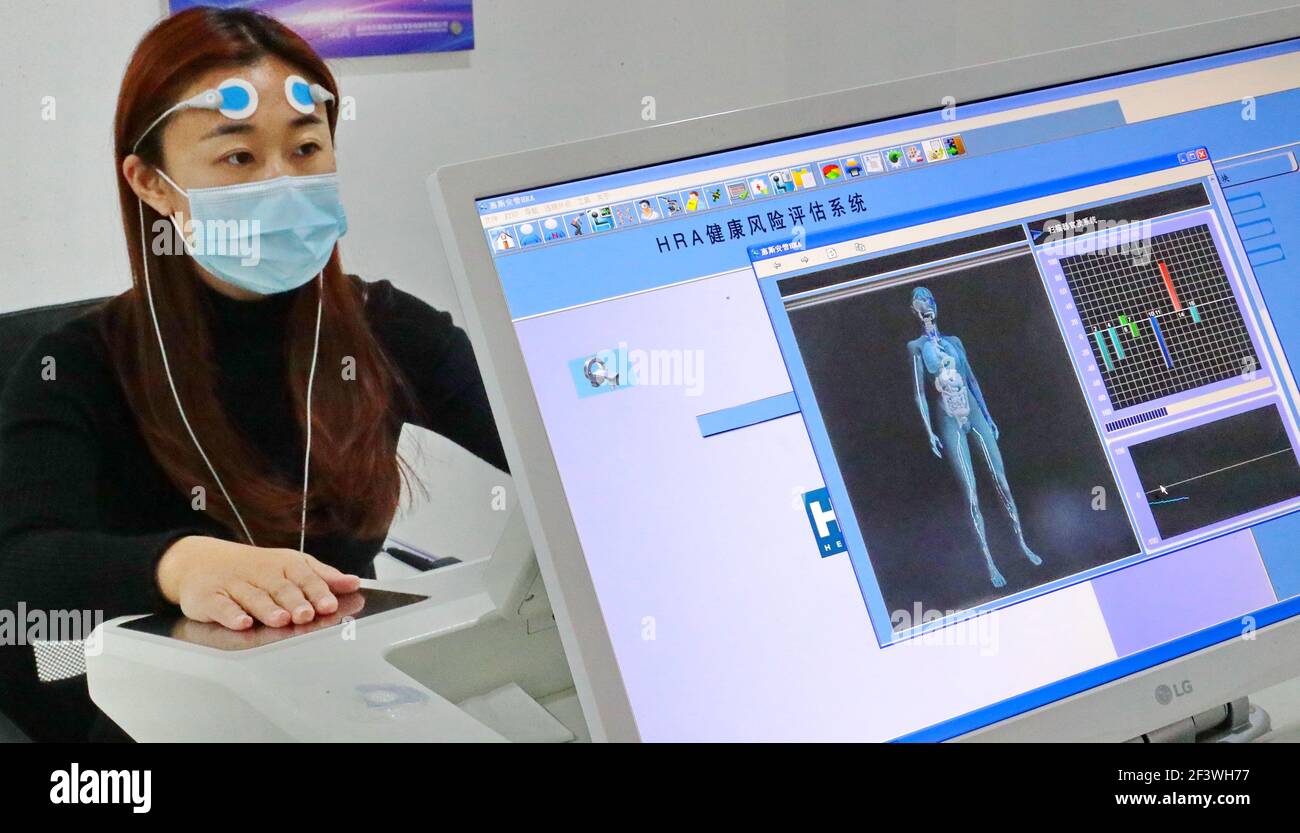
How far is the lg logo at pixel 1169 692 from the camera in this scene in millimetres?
548

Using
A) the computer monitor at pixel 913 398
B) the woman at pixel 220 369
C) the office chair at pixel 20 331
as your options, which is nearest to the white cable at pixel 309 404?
the woman at pixel 220 369

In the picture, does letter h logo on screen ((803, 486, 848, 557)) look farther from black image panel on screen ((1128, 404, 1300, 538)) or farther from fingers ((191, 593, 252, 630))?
fingers ((191, 593, 252, 630))

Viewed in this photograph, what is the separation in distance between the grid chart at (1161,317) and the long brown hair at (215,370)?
1476mm

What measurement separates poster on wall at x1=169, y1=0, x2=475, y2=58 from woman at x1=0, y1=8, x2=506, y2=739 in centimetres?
4

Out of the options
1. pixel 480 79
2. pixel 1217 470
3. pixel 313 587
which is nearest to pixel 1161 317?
pixel 1217 470

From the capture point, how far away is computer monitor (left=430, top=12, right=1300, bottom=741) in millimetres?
484

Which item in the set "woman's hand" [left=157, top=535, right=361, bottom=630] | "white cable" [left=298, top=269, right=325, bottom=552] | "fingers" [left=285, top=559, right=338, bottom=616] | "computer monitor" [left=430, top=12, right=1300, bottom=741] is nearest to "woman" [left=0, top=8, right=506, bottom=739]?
A: "white cable" [left=298, top=269, right=325, bottom=552]

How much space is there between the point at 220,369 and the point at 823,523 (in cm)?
154

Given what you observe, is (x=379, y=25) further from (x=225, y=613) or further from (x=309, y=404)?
(x=225, y=613)

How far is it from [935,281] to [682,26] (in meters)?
1.46

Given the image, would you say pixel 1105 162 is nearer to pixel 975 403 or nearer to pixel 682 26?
pixel 975 403

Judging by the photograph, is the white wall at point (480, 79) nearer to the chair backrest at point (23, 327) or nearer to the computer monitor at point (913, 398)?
the chair backrest at point (23, 327)

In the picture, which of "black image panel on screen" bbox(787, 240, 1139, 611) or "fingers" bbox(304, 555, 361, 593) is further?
"fingers" bbox(304, 555, 361, 593)

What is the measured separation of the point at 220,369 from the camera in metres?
1.80
